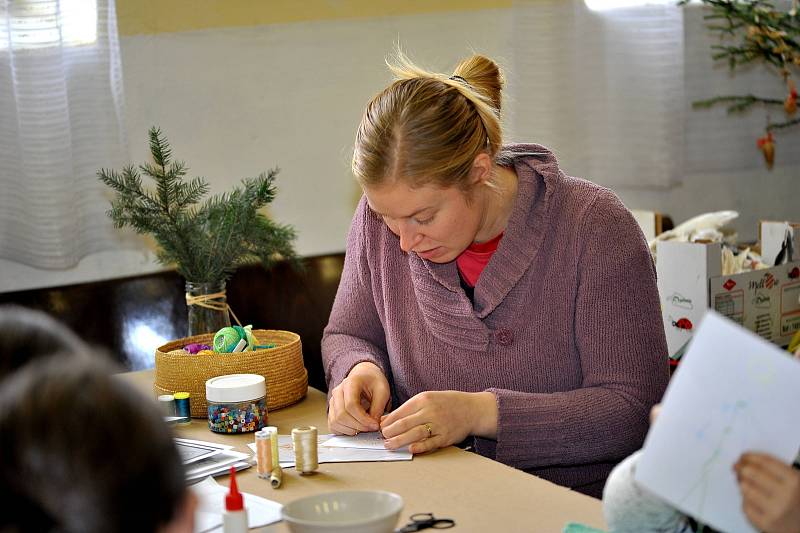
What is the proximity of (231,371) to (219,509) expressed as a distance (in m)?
0.54

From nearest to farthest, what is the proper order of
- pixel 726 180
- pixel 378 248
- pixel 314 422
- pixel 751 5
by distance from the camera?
pixel 314 422, pixel 378 248, pixel 751 5, pixel 726 180

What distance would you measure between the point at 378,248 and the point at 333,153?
118 centimetres

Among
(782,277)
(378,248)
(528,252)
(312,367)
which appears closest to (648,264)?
(528,252)

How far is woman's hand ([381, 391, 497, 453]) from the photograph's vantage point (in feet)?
5.67

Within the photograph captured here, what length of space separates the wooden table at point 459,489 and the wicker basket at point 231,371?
0.63ft

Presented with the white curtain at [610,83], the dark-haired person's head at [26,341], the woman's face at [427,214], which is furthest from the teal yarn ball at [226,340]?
the white curtain at [610,83]

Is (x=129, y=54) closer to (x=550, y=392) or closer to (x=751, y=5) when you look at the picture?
(x=550, y=392)

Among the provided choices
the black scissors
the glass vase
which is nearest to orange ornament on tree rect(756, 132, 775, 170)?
the glass vase

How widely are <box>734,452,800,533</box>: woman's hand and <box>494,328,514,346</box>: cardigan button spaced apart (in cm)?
87

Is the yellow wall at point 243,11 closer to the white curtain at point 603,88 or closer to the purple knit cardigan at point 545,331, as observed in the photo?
the white curtain at point 603,88

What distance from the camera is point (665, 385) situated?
6.12 feet

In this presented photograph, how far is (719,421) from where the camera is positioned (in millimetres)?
1058

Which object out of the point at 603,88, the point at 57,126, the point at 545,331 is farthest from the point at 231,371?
the point at 603,88

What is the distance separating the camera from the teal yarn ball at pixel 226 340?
6.85ft
